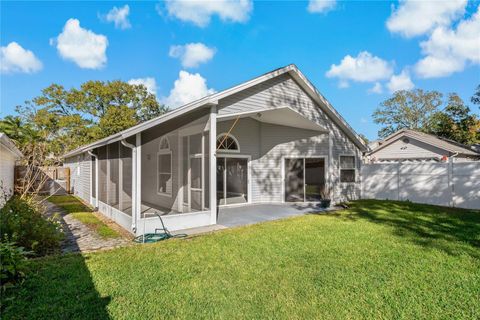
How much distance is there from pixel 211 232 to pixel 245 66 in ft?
48.2

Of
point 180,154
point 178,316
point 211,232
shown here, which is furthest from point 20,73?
point 178,316

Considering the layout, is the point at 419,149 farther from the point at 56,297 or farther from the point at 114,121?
the point at 114,121

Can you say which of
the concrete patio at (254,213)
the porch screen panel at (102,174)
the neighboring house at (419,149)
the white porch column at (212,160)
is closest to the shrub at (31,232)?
the concrete patio at (254,213)

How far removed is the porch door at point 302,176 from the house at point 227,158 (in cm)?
5

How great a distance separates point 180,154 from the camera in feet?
27.6

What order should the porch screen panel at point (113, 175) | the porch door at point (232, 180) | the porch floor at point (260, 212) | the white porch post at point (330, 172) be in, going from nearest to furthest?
the porch screen panel at point (113, 175), the porch floor at point (260, 212), the porch door at point (232, 180), the white porch post at point (330, 172)

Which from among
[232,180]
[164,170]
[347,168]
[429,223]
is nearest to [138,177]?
[164,170]

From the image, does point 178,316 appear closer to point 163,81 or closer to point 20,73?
point 20,73

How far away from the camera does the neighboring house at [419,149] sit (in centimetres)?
1856

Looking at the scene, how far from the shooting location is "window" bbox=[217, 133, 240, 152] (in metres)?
10.7

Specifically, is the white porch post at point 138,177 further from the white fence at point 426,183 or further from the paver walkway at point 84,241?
the white fence at point 426,183

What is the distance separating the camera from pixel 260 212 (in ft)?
32.6

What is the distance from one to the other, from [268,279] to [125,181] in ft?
17.5

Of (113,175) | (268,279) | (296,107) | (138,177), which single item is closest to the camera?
(268,279)
